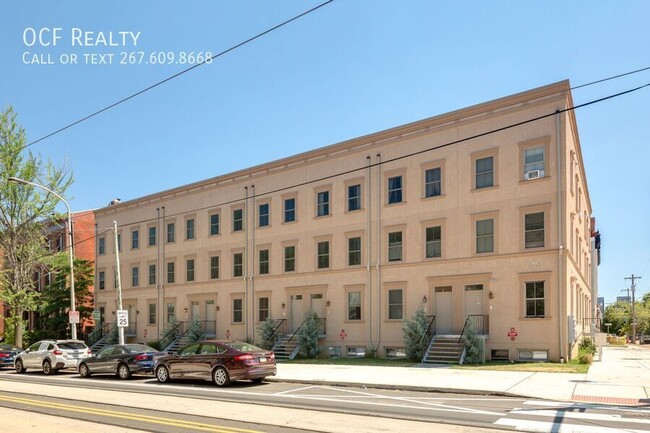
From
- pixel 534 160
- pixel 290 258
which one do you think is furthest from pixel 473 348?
pixel 290 258

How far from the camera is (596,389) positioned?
17.3m

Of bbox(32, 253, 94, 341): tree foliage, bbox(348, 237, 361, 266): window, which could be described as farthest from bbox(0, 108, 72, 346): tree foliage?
bbox(348, 237, 361, 266): window

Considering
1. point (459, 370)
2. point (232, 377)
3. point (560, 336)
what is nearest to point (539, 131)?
point (560, 336)

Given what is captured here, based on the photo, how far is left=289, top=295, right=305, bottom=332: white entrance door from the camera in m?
35.9

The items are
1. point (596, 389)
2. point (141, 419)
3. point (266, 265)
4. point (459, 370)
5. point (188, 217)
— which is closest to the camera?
point (141, 419)

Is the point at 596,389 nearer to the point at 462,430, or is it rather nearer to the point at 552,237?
the point at 462,430

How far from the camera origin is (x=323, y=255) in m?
35.1

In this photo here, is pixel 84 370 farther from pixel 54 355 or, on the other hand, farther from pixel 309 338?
pixel 309 338

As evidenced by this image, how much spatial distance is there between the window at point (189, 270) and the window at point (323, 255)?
12028 millimetres

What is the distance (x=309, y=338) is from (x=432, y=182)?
10573 millimetres

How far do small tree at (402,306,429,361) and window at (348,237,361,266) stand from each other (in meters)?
5.41

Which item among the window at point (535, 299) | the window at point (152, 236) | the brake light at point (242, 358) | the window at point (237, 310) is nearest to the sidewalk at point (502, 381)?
the brake light at point (242, 358)

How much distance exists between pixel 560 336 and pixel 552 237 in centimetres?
418

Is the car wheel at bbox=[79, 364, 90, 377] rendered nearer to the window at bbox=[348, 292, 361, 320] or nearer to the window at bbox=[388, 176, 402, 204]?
the window at bbox=[348, 292, 361, 320]
